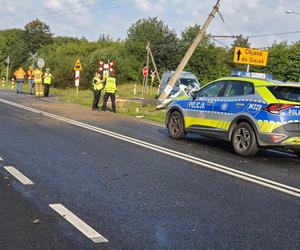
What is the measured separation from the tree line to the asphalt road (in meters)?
33.7

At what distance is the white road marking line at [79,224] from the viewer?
4.76 meters

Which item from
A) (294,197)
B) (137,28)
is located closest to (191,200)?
(294,197)

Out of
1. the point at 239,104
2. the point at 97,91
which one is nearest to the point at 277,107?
the point at 239,104

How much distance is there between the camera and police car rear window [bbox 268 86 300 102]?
9.87 meters

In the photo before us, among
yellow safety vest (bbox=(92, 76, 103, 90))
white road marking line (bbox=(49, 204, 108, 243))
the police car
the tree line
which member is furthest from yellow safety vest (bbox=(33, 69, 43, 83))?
white road marking line (bbox=(49, 204, 108, 243))

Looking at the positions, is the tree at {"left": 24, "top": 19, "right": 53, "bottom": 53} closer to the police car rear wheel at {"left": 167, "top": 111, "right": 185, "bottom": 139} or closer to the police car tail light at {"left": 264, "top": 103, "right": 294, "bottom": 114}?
the police car rear wheel at {"left": 167, "top": 111, "right": 185, "bottom": 139}

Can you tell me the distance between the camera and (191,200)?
6.36 metres

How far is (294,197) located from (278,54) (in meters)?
48.7

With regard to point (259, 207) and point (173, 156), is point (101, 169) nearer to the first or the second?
point (173, 156)

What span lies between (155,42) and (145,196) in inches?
2702

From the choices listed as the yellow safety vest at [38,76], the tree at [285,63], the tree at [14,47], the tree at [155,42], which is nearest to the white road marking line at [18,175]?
the yellow safety vest at [38,76]

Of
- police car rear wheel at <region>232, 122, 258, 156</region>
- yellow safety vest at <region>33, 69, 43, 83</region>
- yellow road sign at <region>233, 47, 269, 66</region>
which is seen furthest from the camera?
yellow safety vest at <region>33, 69, 43, 83</region>

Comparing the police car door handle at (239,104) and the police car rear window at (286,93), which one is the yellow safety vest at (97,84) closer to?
the police car door handle at (239,104)

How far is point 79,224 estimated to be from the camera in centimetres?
514
